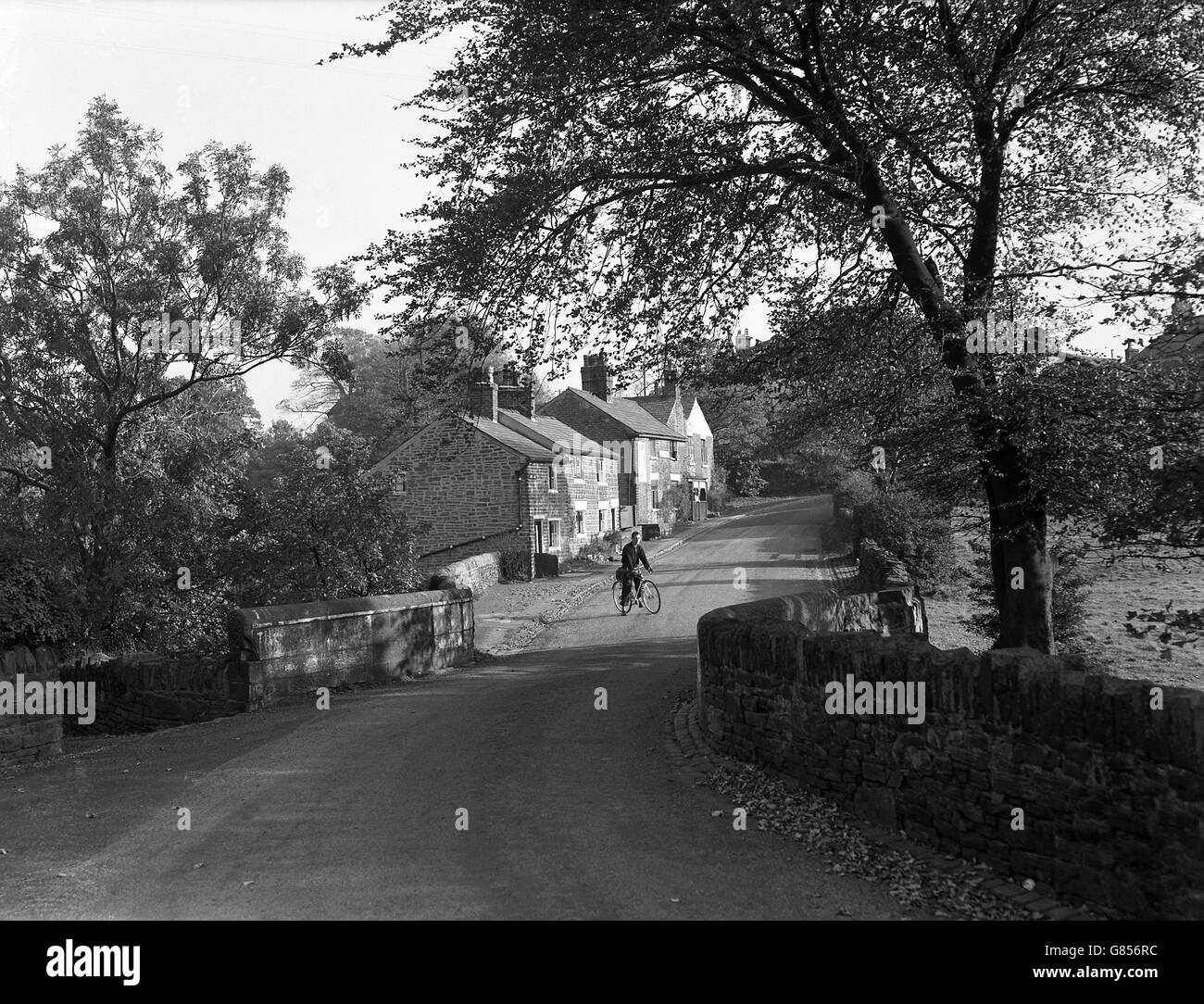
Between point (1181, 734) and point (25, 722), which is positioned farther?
point (25, 722)

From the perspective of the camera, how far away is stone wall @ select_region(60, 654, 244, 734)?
44.7 feet

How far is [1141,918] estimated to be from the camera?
5.27 m

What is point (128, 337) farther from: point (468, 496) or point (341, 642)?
point (468, 496)

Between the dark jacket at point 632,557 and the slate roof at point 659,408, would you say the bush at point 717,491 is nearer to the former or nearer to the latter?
the slate roof at point 659,408

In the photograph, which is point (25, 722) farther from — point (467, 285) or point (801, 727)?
point (801, 727)

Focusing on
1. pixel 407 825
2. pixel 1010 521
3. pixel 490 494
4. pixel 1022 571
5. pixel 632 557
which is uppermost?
pixel 490 494

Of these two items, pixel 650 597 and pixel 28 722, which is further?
pixel 650 597

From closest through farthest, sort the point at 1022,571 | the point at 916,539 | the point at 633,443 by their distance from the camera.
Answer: the point at 1022,571 → the point at 916,539 → the point at 633,443

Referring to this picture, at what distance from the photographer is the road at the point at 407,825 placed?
235 inches

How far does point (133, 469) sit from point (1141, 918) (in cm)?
1723

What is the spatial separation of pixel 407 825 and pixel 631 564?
1586 cm

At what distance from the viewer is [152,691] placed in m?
14.1

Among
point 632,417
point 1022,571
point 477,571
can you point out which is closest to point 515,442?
point 477,571
